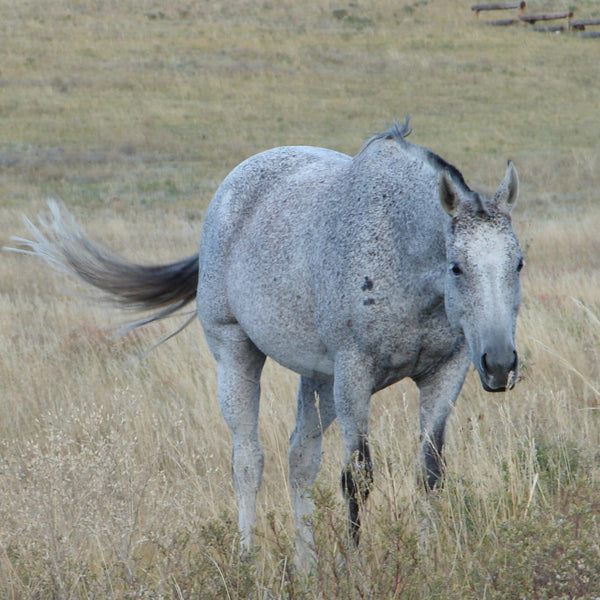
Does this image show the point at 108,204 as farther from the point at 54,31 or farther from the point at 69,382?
the point at 54,31

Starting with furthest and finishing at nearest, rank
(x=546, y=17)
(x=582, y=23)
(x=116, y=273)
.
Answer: (x=546, y=17) → (x=582, y=23) → (x=116, y=273)

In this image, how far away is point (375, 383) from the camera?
11.2ft

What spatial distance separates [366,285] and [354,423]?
55 centimetres

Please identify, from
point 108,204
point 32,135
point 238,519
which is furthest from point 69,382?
point 32,135

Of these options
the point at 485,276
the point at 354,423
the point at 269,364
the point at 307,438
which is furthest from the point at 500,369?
the point at 269,364

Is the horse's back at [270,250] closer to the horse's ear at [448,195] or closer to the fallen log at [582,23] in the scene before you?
the horse's ear at [448,195]

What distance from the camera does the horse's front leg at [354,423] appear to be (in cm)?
334

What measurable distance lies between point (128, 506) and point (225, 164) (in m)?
21.6

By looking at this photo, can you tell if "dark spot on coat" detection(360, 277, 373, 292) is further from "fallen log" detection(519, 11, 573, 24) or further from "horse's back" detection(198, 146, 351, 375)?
"fallen log" detection(519, 11, 573, 24)

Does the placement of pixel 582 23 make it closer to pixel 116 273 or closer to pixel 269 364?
pixel 269 364

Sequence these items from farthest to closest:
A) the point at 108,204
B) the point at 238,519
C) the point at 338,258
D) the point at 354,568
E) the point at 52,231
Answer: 1. the point at 108,204
2. the point at 52,231
3. the point at 238,519
4. the point at 338,258
5. the point at 354,568

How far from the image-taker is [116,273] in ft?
17.1

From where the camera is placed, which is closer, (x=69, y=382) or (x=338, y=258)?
(x=338, y=258)

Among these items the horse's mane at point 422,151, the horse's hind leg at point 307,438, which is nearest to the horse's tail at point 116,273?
the horse's hind leg at point 307,438
